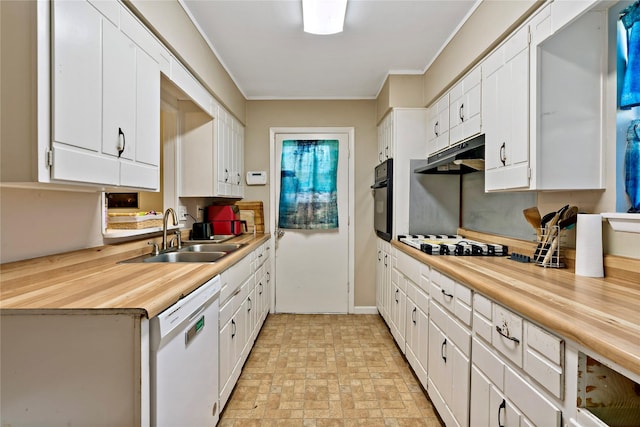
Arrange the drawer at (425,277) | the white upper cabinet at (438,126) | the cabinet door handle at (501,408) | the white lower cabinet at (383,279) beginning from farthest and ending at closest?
1. the white lower cabinet at (383,279)
2. the white upper cabinet at (438,126)
3. the drawer at (425,277)
4. the cabinet door handle at (501,408)

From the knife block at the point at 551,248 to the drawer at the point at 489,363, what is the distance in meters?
0.61

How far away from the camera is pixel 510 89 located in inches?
68.6

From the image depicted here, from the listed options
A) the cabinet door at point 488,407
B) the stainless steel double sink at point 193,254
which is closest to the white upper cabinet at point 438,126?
the cabinet door at point 488,407

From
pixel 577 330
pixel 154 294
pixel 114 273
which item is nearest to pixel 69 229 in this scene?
pixel 114 273

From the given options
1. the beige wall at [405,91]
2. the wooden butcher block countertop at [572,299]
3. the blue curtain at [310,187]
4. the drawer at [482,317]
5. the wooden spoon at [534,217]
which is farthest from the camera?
the blue curtain at [310,187]

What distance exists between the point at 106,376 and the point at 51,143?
81cm

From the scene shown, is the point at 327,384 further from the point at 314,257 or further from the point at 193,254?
the point at 314,257

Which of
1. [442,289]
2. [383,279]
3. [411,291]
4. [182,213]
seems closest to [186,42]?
[182,213]

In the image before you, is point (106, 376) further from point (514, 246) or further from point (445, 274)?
point (514, 246)

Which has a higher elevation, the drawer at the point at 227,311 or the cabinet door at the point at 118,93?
the cabinet door at the point at 118,93

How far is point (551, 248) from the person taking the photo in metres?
1.63

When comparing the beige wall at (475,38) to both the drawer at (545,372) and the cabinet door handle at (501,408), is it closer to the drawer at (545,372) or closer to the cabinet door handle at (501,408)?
the drawer at (545,372)

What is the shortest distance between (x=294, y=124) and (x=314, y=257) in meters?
1.67

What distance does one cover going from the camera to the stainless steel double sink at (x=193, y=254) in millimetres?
2037
